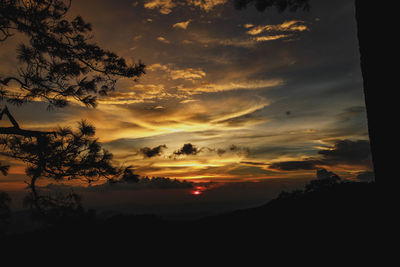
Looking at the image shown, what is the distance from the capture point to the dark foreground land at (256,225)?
4.92 metres

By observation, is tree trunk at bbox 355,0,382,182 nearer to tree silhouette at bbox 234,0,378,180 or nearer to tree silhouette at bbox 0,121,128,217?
tree silhouette at bbox 234,0,378,180

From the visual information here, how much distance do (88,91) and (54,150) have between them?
1.85 metres

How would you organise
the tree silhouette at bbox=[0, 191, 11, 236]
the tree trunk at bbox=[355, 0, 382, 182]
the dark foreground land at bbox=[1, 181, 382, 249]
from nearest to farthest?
the tree trunk at bbox=[355, 0, 382, 182]
the dark foreground land at bbox=[1, 181, 382, 249]
the tree silhouette at bbox=[0, 191, 11, 236]

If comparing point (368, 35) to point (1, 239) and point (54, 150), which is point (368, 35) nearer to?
point (54, 150)

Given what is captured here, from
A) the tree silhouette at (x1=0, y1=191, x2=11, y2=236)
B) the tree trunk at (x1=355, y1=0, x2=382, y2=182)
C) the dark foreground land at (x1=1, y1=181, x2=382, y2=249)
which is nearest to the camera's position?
the tree trunk at (x1=355, y1=0, x2=382, y2=182)

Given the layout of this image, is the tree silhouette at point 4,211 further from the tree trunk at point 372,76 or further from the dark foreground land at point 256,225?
the tree trunk at point 372,76

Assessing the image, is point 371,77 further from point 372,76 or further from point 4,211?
point 4,211

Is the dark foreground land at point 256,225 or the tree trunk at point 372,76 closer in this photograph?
the tree trunk at point 372,76

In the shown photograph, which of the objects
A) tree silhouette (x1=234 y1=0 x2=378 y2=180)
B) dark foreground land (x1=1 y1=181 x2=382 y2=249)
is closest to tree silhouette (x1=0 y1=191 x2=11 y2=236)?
dark foreground land (x1=1 y1=181 x2=382 y2=249)

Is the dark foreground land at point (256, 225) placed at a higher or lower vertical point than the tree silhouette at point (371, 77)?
lower

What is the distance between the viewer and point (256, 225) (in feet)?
19.1

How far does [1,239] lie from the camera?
22.2 feet

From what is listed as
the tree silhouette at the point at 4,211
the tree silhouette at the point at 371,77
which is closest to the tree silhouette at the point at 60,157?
the tree silhouette at the point at 4,211

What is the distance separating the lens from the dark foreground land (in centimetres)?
492
